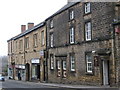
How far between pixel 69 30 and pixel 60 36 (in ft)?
10.1

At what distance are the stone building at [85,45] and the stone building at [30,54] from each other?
3.72 metres

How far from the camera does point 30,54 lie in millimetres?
49312

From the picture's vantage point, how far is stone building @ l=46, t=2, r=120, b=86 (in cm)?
2406

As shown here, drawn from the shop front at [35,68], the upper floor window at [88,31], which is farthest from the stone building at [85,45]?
the shop front at [35,68]

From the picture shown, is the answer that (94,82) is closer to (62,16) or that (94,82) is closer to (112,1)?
(112,1)

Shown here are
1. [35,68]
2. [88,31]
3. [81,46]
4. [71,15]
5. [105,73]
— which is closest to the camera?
[105,73]

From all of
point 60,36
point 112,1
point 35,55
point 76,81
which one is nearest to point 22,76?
point 35,55

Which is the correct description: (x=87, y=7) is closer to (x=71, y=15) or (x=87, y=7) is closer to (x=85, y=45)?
(x=85, y=45)

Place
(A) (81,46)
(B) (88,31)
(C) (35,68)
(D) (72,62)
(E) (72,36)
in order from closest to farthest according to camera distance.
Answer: (B) (88,31), (A) (81,46), (D) (72,62), (E) (72,36), (C) (35,68)

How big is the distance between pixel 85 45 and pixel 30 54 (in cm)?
2235

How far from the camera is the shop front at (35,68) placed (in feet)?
146

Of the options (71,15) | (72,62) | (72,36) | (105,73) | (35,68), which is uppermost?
(71,15)

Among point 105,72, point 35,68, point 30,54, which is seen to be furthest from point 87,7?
point 30,54

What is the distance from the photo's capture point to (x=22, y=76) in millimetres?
56094
